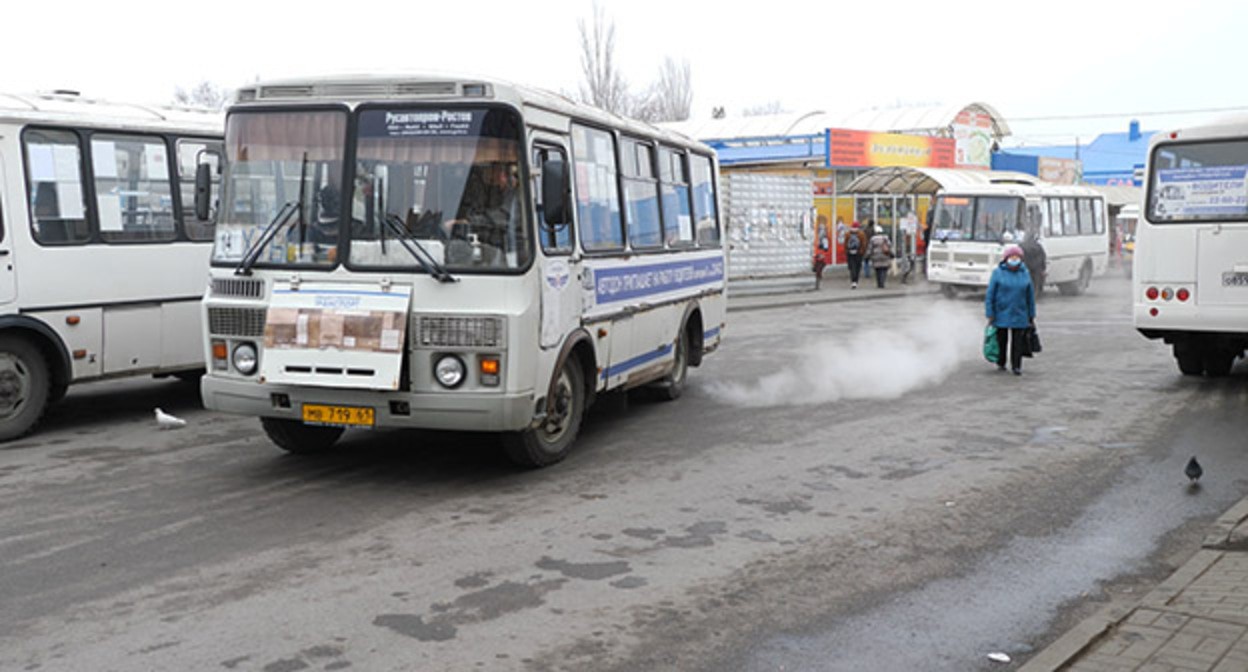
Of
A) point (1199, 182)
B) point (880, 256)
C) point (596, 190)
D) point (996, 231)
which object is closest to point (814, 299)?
point (996, 231)

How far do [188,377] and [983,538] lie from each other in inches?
359

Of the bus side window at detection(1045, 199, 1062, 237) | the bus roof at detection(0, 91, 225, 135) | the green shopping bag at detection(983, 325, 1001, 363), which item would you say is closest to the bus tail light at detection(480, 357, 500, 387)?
the bus roof at detection(0, 91, 225, 135)

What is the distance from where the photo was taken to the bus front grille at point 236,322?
8141mm

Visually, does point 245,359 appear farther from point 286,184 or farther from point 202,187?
point 202,187

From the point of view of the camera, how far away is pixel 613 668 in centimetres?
493

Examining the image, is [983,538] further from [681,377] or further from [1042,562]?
[681,377]

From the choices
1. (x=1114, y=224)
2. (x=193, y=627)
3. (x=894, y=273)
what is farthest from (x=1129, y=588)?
(x=1114, y=224)

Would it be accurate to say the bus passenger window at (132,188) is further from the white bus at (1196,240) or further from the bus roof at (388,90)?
the white bus at (1196,240)

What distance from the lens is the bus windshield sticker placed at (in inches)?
312

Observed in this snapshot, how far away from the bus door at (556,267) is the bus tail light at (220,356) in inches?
86.8

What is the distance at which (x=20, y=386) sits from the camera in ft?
33.2

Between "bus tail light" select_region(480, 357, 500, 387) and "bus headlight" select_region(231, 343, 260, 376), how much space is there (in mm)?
1604

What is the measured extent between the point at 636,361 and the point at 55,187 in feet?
17.3

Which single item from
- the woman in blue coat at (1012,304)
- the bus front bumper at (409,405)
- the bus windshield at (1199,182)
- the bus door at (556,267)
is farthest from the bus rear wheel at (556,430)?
the bus windshield at (1199,182)
